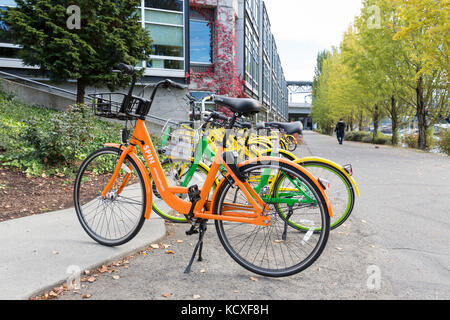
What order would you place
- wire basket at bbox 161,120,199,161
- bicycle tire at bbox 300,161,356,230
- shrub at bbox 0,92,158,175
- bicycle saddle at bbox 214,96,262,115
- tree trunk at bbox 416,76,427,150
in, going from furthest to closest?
1. tree trunk at bbox 416,76,427,150
2. shrub at bbox 0,92,158,175
3. wire basket at bbox 161,120,199,161
4. bicycle tire at bbox 300,161,356,230
5. bicycle saddle at bbox 214,96,262,115

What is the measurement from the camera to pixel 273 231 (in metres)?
3.08

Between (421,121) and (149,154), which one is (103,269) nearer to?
(149,154)

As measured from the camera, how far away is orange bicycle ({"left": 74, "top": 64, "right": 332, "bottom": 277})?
264 centimetres

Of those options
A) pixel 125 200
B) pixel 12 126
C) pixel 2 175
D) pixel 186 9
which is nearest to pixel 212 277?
pixel 125 200

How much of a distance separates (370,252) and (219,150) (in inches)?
69.0

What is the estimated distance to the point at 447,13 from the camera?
9.84 metres

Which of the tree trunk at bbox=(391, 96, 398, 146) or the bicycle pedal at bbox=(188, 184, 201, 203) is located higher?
the tree trunk at bbox=(391, 96, 398, 146)

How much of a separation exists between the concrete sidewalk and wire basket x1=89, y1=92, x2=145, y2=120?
3.83ft

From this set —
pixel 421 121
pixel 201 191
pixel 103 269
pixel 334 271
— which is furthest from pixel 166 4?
pixel 334 271

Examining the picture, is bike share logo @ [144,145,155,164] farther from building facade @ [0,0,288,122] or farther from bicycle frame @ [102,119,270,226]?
building facade @ [0,0,288,122]

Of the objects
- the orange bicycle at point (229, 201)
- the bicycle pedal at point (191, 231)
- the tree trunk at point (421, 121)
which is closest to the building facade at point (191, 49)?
the tree trunk at point (421, 121)

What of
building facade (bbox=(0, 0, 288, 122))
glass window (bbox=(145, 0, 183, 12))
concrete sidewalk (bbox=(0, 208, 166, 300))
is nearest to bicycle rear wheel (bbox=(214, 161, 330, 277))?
concrete sidewalk (bbox=(0, 208, 166, 300))

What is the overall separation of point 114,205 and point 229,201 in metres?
1.31

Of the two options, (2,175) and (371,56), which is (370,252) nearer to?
(2,175)
